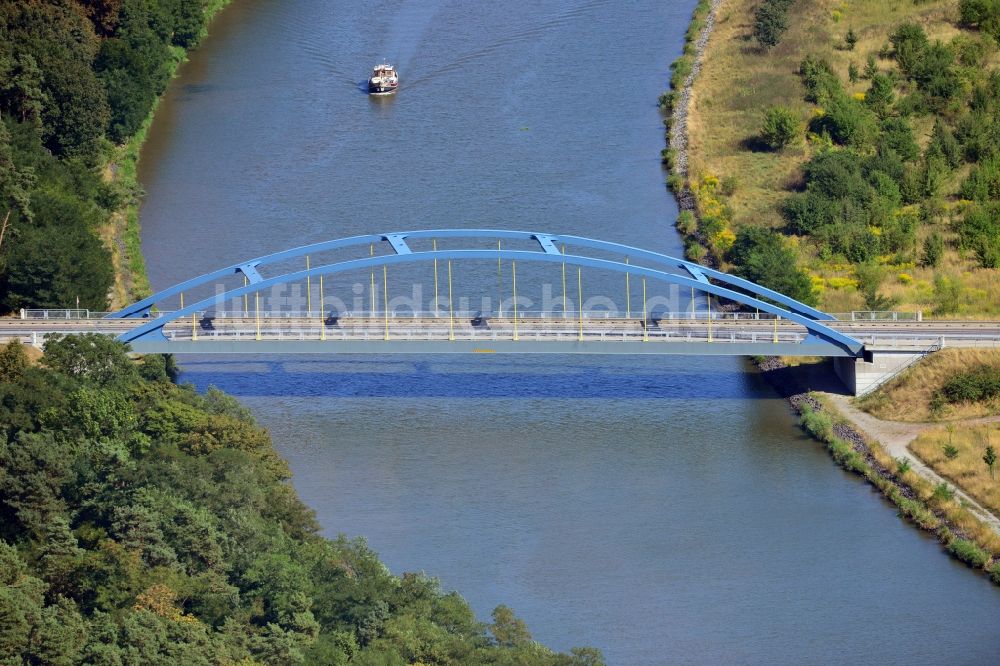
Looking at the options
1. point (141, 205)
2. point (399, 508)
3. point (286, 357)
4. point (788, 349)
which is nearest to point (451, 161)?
point (141, 205)

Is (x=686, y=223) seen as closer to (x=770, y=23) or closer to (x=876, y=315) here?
(x=876, y=315)

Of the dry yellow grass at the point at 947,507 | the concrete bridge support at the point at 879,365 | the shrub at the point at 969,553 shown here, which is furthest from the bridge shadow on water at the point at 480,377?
the shrub at the point at 969,553

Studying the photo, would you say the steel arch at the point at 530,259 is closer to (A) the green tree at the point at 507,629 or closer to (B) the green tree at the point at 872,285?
(B) the green tree at the point at 872,285

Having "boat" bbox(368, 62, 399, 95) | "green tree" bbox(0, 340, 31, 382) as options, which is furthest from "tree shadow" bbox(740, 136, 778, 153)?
"green tree" bbox(0, 340, 31, 382)

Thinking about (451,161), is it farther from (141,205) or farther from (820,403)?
(820,403)

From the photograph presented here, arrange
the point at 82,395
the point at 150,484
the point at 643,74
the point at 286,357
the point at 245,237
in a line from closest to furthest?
the point at 150,484, the point at 82,395, the point at 286,357, the point at 245,237, the point at 643,74

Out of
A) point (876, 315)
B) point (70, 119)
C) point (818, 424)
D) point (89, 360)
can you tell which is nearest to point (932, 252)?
point (876, 315)
